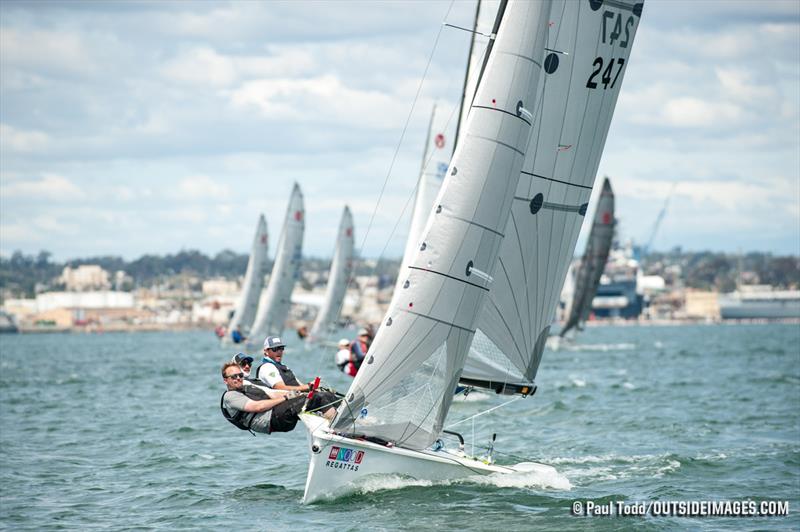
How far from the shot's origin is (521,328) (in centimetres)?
1597

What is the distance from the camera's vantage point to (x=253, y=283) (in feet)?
193

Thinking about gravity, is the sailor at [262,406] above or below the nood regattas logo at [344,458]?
above

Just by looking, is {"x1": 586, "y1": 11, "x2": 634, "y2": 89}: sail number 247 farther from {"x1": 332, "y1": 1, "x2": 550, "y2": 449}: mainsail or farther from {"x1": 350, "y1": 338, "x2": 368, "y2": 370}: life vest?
{"x1": 350, "y1": 338, "x2": 368, "y2": 370}: life vest

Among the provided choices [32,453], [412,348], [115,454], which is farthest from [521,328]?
[32,453]

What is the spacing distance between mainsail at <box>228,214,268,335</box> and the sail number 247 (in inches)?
1693

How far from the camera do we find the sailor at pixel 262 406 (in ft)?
45.8

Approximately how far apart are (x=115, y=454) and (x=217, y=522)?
22.1 feet

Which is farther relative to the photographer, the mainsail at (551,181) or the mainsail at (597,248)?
the mainsail at (597,248)

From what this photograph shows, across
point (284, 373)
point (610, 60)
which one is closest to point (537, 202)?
point (610, 60)

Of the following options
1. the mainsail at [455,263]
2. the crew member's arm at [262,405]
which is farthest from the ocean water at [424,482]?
the crew member's arm at [262,405]

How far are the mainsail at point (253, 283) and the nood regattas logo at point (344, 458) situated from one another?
1744 inches

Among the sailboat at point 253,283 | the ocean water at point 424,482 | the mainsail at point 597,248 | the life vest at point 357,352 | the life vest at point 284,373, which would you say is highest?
the mainsail at point 597,248

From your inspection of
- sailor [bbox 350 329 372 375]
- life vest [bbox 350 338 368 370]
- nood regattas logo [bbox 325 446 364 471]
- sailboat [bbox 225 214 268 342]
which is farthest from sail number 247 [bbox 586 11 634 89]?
Answer: sailboat [bbox 225 214 268 342]

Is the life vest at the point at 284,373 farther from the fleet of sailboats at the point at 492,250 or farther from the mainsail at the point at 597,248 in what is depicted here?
the mainsail at the point at 597,248
